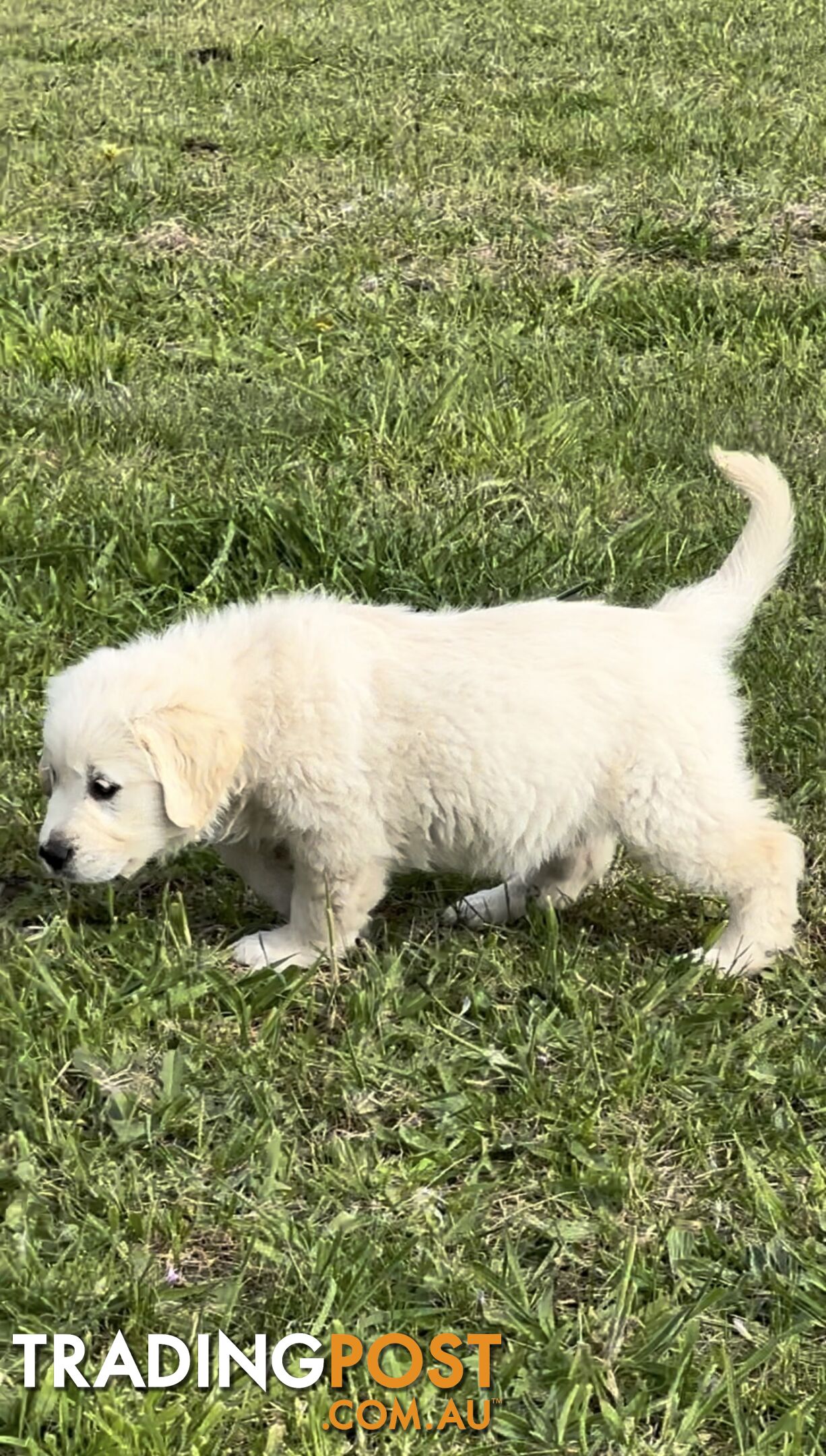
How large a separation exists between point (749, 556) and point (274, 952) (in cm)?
140

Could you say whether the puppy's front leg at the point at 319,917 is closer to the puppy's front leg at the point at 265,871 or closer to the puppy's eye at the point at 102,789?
the puppy's front leg at the point at 265,871

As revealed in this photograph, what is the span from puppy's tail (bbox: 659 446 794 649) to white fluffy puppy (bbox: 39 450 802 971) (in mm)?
134

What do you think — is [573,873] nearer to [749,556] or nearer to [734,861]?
[734,861]

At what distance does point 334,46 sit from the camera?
10.3 m

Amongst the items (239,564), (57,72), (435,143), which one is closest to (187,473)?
(239,564)

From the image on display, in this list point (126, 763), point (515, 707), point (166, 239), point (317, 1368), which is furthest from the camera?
point (166, 239)

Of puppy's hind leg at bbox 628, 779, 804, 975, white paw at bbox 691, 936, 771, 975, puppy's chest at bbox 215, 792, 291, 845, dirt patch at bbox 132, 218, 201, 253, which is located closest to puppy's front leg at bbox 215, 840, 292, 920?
puppy's chest at bbox 215, 792, 291, 845

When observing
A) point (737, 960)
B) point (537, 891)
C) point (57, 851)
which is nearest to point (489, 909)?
point (537, 891)

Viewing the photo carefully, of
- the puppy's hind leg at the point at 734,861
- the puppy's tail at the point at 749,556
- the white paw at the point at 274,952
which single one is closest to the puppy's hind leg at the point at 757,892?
the puppy's hind leg at the point at 734,861

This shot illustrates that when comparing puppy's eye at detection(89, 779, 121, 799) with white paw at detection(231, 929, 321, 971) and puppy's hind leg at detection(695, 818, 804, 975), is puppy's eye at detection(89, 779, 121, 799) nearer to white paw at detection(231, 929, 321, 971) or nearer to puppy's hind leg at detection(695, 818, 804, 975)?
white paw at detection(231, 929, 321, 971)

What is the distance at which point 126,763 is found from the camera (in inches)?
101

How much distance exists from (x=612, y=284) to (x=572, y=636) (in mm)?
3954

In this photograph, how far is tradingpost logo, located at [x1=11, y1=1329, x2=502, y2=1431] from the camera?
82.1 inches

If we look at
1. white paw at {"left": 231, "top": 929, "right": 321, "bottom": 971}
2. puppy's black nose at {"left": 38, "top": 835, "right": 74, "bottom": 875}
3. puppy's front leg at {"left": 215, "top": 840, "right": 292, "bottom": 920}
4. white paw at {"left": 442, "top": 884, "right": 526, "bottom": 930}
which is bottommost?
white paw at {"left": 442, "top": 884, "right": 526, "bottom": 930}
